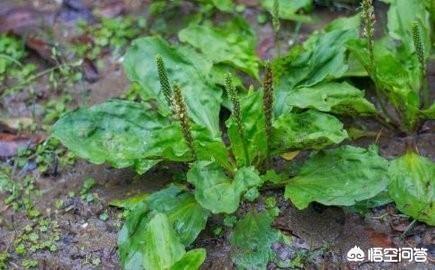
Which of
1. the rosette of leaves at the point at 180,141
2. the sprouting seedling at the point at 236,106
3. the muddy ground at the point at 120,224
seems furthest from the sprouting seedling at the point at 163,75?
the muddy ground at the point at 120,224

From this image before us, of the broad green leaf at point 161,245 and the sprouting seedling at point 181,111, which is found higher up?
the sprouting seedling at point 181,111

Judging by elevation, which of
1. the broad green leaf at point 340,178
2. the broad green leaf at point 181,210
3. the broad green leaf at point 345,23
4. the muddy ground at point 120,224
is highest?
the broad green leaf at point 345,23

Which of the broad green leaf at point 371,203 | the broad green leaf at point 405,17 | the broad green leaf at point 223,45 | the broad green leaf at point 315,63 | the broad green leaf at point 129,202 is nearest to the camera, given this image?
the broad green leaf at point 371,203

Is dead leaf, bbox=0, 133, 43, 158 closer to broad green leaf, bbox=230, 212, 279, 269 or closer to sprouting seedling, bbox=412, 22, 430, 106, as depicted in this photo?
broad green leaf, bbox=230, 212, 279, 269

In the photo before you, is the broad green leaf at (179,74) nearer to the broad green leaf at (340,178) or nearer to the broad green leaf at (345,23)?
the broad green leaf at (340,178)

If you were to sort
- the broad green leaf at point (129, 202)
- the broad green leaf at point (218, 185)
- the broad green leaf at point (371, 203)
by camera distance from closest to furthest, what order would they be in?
1. the broad green leaf at point (218, 185)
2. the broad green leaf at point (371, 203)
3. the broad green leaf at point (129, 202)

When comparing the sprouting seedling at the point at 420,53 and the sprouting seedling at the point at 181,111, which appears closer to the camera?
the sprouting seedling at the point at 181,111

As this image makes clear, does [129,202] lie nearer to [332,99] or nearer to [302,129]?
[302,129]
